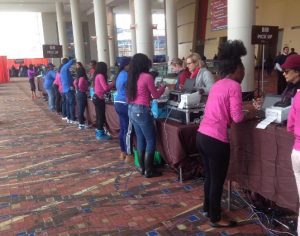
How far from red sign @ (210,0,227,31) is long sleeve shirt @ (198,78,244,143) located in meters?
16.8

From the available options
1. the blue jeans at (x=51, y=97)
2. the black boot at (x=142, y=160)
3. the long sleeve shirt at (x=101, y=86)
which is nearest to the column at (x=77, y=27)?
the blue jeans at (x=51, y=97)

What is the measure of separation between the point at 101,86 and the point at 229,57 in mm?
3274

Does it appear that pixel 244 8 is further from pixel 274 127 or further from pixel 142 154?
pixel 274 127

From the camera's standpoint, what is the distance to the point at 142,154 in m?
3.84

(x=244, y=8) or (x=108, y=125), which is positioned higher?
(x=244, y=8)

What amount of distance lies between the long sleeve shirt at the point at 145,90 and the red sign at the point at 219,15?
15.8m

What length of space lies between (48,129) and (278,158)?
222 inches

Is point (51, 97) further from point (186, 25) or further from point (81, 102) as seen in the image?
point (186, 25)

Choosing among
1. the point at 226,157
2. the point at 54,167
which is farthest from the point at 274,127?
the point at 54,167

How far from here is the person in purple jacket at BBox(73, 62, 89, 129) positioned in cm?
624

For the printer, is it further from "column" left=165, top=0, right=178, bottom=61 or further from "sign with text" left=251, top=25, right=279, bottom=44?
"column" left=165, top=0, right=178, bottom=61

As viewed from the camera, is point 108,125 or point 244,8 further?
point 244,8

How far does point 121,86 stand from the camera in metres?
4.08

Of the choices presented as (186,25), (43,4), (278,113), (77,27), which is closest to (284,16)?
(186,25)
